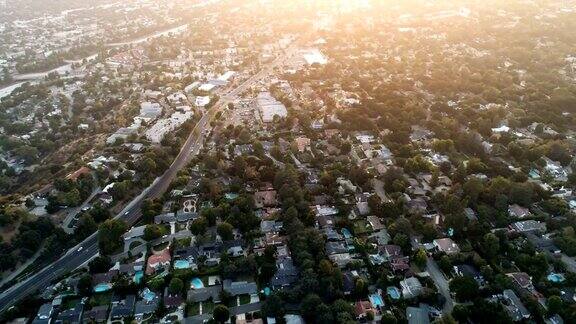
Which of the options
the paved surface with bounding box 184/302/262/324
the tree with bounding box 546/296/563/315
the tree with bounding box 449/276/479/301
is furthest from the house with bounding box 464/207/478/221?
the paved surface with bounding box 184/302/262/324

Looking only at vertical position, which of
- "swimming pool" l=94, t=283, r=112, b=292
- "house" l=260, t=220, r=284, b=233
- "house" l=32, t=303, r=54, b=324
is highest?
"house" l=32, t=303, r=54, b=324

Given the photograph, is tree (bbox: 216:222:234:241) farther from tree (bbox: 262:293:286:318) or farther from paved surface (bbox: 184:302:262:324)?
tree (bbox: 262:293:286:318)

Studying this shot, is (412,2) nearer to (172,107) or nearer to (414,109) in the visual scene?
(414,109)

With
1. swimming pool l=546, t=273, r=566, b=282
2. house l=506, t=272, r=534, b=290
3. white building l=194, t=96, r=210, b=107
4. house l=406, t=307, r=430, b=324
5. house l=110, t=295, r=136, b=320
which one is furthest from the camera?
white building l=194, t=96, r=210, b=107

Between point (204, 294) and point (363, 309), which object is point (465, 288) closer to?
point (363, 309)

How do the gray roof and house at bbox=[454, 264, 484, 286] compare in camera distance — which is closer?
the gray roof
